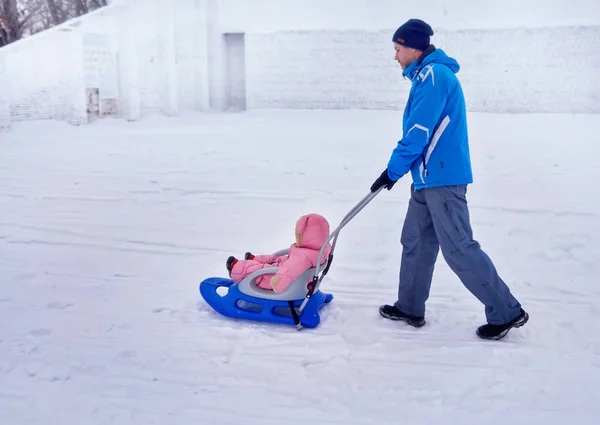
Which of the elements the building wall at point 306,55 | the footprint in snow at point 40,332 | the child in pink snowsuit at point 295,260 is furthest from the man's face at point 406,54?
the building wall at point 306,55

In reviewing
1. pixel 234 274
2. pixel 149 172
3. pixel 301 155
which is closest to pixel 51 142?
pixel 149 172

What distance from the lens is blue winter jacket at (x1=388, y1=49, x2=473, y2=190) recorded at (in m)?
3.36

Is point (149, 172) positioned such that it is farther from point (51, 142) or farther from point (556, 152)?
point (556, 152)

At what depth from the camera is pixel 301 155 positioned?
34.5 ft

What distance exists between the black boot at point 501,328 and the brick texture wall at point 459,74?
1477 centimetres

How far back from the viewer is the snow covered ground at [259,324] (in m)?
2.92

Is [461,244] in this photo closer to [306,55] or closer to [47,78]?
[47,78]

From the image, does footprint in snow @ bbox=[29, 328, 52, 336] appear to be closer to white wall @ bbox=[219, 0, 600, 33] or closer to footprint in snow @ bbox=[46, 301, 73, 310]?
footprint in snow @ bbox=[46, 301, 73, 310]

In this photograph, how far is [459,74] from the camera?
17.6 metres

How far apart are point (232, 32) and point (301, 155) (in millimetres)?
10178

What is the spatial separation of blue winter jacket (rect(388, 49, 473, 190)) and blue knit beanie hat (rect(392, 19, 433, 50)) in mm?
85

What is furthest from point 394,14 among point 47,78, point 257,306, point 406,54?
point 257,306

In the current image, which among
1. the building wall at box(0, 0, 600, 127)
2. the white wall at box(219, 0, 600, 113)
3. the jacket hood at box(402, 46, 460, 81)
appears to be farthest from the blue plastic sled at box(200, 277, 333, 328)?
the white wall at box(219, 0, 600, 113)

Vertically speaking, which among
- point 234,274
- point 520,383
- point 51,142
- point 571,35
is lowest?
point 520,383
